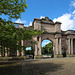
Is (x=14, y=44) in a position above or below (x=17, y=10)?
below

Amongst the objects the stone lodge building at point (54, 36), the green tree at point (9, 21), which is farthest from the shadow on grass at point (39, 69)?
the stone lodge building at point (54, 36)

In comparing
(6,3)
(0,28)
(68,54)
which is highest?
(6,3)

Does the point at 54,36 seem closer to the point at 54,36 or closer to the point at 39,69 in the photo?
the point at 54,36

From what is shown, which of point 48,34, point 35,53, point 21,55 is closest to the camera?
point 21,55

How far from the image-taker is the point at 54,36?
21047 mm

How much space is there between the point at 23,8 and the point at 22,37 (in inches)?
91.9

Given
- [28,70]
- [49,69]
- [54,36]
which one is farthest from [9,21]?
[54,36]

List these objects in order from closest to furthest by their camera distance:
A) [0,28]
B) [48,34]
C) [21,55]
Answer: [0,28]
[21,55]
[48,34]

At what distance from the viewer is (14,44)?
21.1 ft

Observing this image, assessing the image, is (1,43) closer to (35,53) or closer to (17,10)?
(17,10)

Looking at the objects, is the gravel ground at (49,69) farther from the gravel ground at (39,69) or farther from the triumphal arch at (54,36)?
the triumphal arch at (54,36)

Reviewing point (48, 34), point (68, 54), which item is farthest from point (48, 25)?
point (68, 54)

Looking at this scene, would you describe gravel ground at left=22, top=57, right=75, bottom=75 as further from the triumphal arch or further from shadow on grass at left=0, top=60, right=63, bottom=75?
the triumphal arch

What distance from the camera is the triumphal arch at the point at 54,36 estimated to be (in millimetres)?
19219
